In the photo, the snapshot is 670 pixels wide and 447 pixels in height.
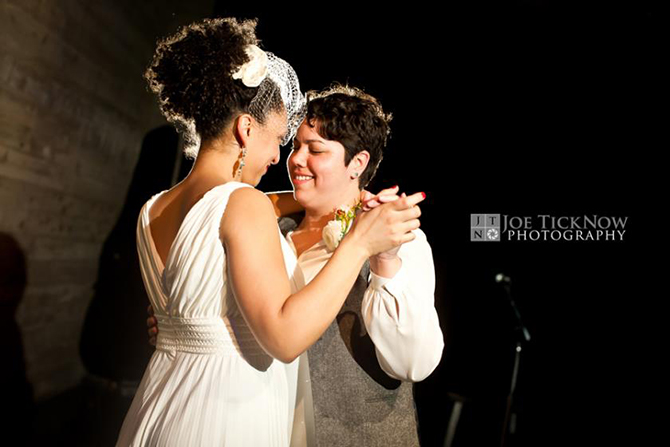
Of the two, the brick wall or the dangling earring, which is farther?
the brick wall

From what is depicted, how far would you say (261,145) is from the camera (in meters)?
1.13

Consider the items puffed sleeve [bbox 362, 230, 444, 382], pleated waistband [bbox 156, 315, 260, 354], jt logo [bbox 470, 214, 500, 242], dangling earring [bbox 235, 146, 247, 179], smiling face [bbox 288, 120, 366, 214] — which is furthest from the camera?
jt logo [bbox 470, 214, 500, 242]

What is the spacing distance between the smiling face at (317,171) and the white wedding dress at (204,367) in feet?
2.56

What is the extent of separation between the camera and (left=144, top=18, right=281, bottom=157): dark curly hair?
3.55ft

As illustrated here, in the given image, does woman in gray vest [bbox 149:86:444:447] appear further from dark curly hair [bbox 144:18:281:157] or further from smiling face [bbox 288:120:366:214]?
dark curly hair [bbox 144:18:281:157]

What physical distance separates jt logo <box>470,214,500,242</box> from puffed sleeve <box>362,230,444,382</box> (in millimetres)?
1853

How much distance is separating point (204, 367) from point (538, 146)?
2528mm

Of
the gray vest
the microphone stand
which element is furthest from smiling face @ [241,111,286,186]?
the microphone stand

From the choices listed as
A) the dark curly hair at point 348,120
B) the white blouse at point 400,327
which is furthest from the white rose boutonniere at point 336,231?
the dark curly hair at point 348,120

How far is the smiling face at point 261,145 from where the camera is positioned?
1114 mm

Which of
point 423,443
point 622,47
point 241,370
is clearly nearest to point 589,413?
point 423,443

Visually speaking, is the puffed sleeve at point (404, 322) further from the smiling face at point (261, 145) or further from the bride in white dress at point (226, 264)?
the smiling face at point (261, 145)

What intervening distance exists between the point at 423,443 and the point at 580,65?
2.46 meters

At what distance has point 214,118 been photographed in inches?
42.8
